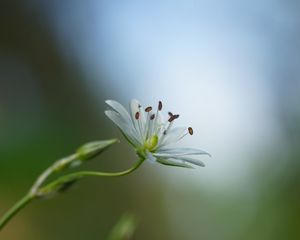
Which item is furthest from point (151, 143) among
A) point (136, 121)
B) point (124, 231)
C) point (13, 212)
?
point (13, 212)

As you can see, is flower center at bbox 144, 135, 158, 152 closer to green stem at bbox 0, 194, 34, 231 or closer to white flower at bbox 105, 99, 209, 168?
white flower at bbox 105, 99, 209, 168

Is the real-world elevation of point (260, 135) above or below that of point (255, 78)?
below

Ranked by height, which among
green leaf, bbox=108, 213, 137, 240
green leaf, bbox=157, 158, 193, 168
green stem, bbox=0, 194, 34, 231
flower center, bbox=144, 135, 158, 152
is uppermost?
flower center, bbox=144, 135, 158, 152

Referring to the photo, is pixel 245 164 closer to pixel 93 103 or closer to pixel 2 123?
pixel 93 103

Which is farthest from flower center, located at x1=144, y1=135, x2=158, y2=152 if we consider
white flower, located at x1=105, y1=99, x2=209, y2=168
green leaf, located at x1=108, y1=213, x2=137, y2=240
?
green leaf, located at x1=108, y1=213, x2=137, y2=240

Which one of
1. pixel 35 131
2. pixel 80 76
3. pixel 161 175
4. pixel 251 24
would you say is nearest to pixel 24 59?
pixel 80 76

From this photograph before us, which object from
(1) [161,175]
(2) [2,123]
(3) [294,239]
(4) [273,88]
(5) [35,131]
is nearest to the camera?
(2) [2,123]

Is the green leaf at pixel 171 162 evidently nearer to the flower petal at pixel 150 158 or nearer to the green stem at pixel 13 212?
the flower petal at pixel 150 158
